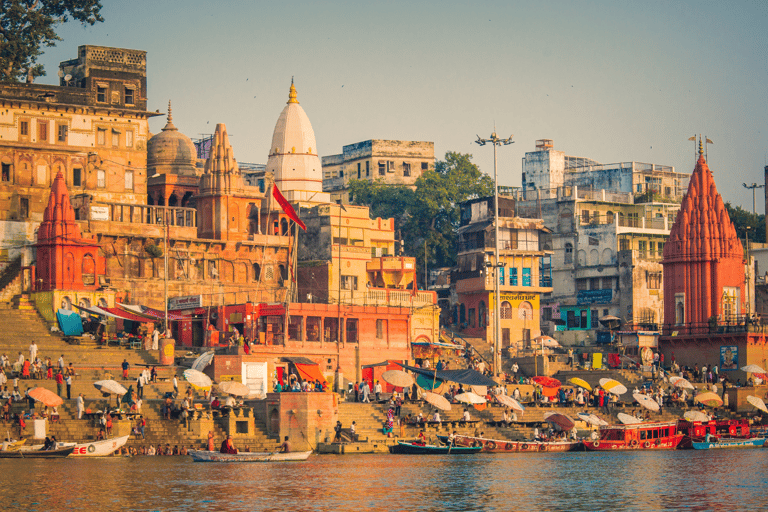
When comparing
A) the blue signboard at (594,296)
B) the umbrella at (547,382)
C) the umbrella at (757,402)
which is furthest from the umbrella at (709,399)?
the blue signboard at (594,296)

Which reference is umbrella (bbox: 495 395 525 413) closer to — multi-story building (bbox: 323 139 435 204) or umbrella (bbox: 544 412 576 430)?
umbrella (bbox: 544 412 576 430)

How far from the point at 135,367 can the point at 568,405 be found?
18.4 meters

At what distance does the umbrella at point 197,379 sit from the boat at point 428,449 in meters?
7.26

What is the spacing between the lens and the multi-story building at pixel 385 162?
103 m

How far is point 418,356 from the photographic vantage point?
7112 cm

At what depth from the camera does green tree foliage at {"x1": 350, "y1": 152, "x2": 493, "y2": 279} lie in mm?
89375

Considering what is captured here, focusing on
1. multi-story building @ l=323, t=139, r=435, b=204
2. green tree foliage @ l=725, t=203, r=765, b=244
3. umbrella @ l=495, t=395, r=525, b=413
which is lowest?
umbrella @ l=495, t=395, r=525, b=413

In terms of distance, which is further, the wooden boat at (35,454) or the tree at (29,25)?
the tree at (29,25)

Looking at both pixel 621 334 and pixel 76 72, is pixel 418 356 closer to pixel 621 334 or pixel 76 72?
pixel 621 334

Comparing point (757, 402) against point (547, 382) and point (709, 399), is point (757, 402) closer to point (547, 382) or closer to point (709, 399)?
point (709, 399)

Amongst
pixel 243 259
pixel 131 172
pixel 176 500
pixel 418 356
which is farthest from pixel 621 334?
pixel 176 500

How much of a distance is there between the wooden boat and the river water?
0.27m

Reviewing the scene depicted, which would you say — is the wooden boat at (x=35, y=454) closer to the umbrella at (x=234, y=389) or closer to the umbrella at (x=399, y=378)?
the umbrella at (x=234, y=389)

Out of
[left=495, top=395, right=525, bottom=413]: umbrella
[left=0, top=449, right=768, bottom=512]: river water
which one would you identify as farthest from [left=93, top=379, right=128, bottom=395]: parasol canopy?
[left=495, top=395, right=525, bottom=413]: umbrella
